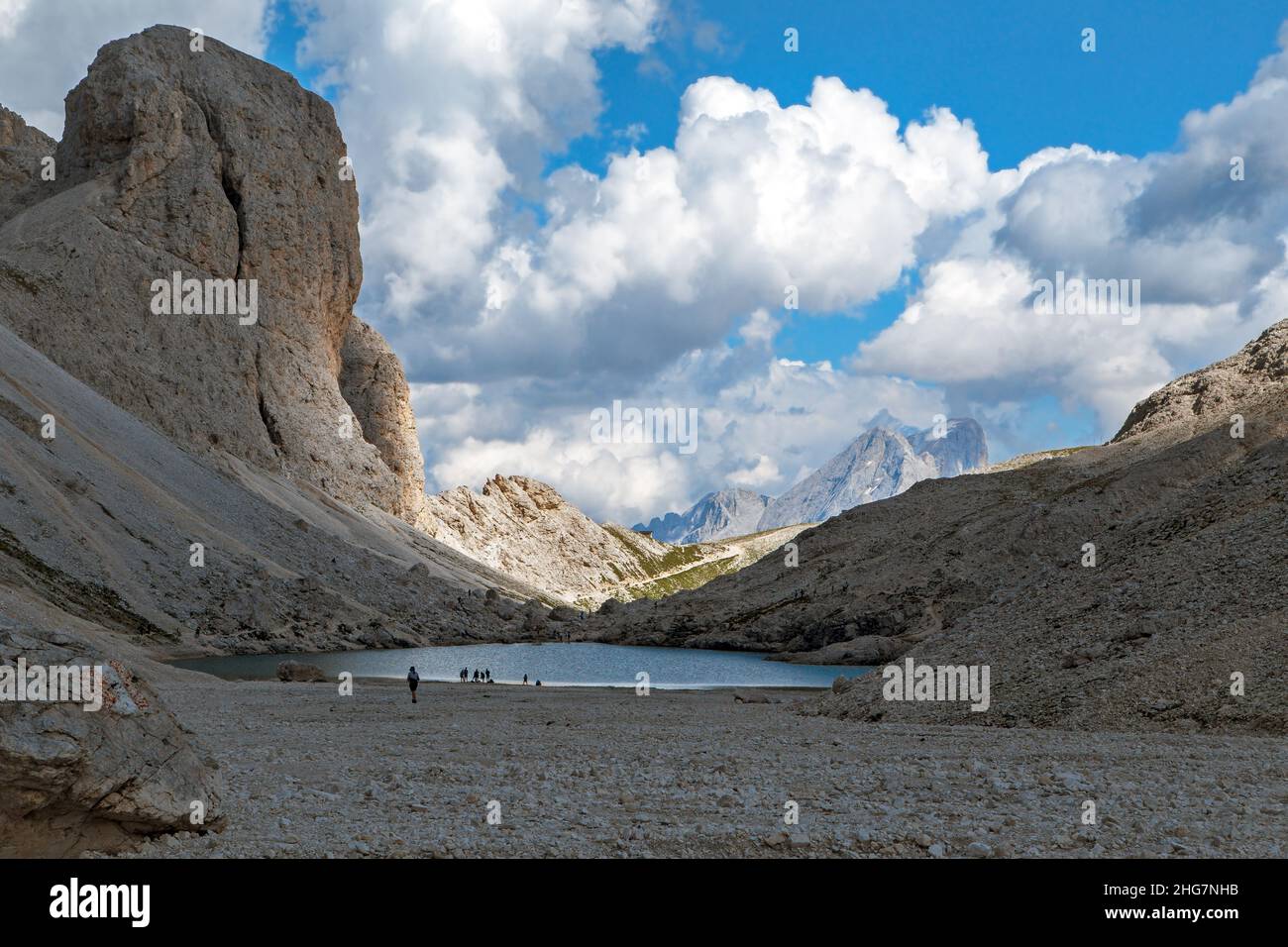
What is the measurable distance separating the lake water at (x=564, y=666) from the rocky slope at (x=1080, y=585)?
579cm

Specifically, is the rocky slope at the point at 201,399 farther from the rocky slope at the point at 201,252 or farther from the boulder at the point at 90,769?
the boulder at the point at 90,769

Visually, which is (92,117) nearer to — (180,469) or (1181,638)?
(180,469)

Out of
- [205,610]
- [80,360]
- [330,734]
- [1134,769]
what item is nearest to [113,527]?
[205,610]

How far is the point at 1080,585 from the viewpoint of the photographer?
2930 cm

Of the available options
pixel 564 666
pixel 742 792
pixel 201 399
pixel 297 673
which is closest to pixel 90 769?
pixel 742 792

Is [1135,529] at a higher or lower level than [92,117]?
lower

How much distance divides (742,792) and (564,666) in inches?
2224

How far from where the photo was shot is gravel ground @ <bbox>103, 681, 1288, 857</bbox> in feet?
39.9

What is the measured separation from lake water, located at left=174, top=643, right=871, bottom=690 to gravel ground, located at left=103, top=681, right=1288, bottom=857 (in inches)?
1281

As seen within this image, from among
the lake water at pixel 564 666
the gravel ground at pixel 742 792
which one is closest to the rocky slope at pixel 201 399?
the lake water at pixel 564 666

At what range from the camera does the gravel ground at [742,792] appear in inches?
479

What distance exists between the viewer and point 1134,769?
643 inches

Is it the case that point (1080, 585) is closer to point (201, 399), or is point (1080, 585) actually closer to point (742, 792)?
point (742, 792)
